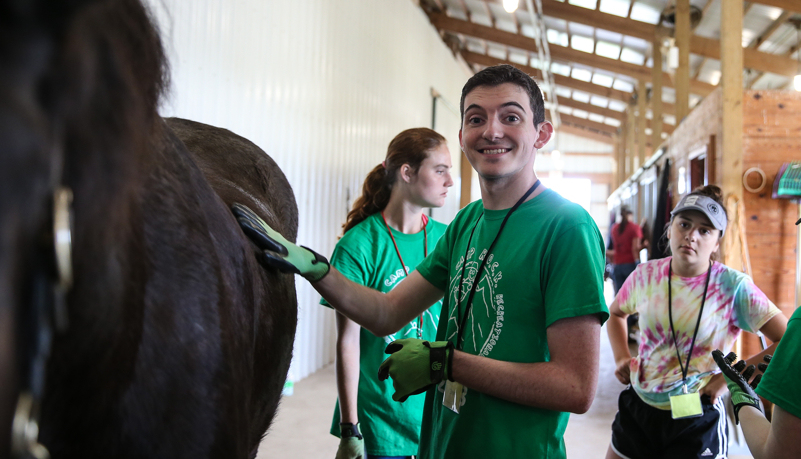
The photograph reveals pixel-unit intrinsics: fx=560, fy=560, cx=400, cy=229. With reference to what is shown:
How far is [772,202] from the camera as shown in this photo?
15.7ft

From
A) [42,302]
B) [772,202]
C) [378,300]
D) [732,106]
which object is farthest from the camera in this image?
[732,106]

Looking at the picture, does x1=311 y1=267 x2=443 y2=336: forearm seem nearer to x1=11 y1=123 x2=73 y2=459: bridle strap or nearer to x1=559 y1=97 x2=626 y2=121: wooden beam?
x1=11 y1=123 x2=73 y2=459: bridle strap

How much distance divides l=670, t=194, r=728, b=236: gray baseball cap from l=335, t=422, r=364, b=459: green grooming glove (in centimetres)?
173

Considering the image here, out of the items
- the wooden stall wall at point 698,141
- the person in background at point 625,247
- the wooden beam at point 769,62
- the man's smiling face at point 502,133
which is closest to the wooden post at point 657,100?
the wooden beam at point 769,62

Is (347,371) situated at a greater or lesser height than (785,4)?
lesser

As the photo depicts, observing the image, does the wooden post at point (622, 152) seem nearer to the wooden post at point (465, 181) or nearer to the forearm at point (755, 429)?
the wooden post at point (465, 181)

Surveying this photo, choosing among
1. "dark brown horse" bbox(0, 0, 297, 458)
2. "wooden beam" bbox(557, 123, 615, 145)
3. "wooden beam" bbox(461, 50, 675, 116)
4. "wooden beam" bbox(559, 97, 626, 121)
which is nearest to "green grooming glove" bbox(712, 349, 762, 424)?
"dark brown horse" bbox(0, 0, 297, 458)

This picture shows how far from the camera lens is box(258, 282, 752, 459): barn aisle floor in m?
3.69

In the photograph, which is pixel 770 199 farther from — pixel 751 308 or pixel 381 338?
pixel 381 338

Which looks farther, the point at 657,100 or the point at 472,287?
the point at 657,100

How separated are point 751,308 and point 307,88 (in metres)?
4.24

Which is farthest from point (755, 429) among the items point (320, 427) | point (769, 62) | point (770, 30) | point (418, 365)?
point (770, 30)

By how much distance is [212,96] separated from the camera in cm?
400

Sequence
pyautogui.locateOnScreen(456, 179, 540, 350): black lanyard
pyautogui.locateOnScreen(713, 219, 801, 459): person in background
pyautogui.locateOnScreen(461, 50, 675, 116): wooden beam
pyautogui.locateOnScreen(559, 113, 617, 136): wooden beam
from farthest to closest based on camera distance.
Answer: pyautogui.locateOnScreen(559, 113, 617, 136): wooden beam
pyautogui.locateOnScreen(461, 50, 675, 116): wooden beam
pyautogui.locateOnScreen(456, 179, 540, 350): black lanyard
pyautogui.locateOnScreen(713, 219, 801, 459): person in background
